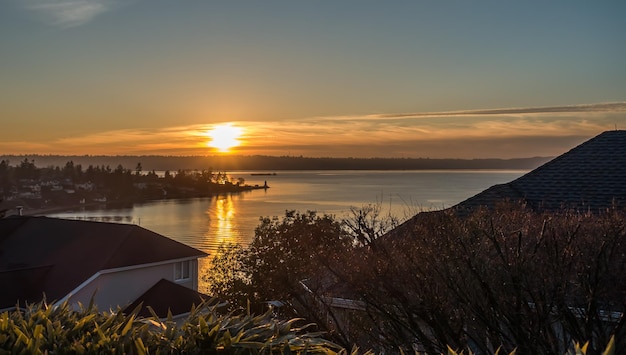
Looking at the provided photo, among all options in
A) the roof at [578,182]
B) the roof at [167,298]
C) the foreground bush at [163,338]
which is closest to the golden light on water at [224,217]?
the roof at [167,298]

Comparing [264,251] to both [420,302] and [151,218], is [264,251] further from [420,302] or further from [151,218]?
[151,218]

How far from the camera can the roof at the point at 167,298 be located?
20.5 meters

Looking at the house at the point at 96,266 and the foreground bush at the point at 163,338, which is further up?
the foreground bush at the point at 163,338

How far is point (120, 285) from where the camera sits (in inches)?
853

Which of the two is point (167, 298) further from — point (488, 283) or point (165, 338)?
point (165, 338)

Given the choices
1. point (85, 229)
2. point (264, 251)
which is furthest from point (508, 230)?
point (264, 251)

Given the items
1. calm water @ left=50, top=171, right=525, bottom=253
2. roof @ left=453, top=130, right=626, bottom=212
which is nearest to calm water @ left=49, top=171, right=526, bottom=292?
calm water @ left=50, top=171, right=525, bottom=253

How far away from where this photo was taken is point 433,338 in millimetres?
9414

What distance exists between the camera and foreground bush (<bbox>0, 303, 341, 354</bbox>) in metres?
4.23

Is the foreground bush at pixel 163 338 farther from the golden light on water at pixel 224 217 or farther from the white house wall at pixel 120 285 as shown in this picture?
the golden light on water at pixel 224 217

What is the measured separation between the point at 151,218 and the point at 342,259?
195 ft

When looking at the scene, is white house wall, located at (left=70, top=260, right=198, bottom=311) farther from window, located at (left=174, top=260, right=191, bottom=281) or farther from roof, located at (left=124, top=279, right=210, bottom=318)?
window, located at (left=174, top=260, right=191, bottom=281)

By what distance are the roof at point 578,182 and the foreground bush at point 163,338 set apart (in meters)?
9.19

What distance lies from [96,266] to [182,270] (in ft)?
12.3
